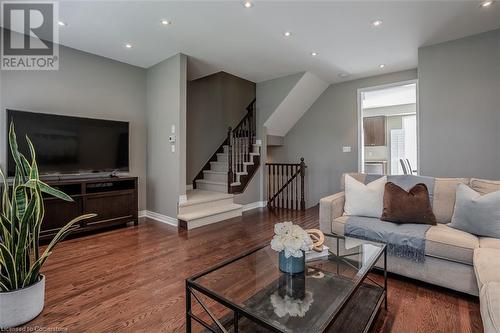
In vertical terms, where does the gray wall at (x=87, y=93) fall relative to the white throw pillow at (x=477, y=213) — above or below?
above

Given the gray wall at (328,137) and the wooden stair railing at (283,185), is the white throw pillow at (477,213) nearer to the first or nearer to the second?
the gray wall at (328,137)

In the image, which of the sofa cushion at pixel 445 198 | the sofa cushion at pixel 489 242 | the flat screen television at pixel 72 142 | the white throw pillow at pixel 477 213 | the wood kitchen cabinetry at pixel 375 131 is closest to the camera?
the sofa cushion at pixel 489 242

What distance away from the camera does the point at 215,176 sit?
5.23 metres

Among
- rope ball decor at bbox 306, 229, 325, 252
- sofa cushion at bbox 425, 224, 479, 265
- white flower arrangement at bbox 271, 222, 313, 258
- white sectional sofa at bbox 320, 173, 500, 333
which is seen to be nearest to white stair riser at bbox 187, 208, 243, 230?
white sectional sofa at bbox 320, 173, 500, 333

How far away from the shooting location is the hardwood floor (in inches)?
62.8

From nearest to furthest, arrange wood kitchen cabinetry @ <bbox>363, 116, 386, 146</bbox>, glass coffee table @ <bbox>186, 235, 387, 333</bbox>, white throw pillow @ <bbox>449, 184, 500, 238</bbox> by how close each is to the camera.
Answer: glass coffee table @ <bbox>186, 235, 387, 333</bbox>, white throw pillow @ <bbox>449, 184, 500, 238</bbox>, wood kitchen cabinetry @ <bbox>363, 116, 386, 146</bbox>

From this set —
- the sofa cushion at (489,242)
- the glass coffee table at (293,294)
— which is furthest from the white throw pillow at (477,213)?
the glass coffee table at (293,294)

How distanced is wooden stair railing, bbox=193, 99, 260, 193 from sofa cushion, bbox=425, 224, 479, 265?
10.9 feet

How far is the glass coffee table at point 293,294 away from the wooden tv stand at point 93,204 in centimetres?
221

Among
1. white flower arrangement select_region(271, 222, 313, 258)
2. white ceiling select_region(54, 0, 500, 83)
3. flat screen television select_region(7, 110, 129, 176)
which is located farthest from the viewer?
flat screen television select_region(7, 110, 129, 176)

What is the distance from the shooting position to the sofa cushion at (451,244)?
180cm

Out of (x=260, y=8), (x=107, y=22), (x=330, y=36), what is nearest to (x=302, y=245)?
(x=260, y=8)

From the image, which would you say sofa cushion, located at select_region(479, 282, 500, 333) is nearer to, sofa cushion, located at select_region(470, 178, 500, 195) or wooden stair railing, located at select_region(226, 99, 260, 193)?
sofa cushion, located at select_region(470, 178, 500, 195)

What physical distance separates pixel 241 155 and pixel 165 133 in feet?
5.76
